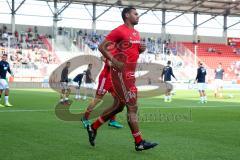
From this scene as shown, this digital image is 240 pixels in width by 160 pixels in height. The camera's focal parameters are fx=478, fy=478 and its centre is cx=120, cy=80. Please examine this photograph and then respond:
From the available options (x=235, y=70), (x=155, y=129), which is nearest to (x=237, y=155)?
(x=155, y=129)

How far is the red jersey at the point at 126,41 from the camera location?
24.8ft

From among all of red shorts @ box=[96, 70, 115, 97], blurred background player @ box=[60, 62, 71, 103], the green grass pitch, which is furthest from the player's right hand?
blurred background player @ box=[60, 62, 71, 103]

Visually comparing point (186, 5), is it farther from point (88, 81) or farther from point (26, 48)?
point (88, 81)

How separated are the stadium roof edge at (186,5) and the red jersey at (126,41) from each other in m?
43.2

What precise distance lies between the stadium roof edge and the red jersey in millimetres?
43152

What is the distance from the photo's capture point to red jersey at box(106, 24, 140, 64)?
7551 mm

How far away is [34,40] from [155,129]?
130 ft

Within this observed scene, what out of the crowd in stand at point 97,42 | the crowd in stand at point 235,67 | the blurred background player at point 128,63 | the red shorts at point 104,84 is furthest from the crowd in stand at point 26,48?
the blurred background player at point 128,63

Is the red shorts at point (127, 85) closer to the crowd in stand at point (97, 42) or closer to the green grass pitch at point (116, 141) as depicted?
the green grass pitch at point (116, 141)

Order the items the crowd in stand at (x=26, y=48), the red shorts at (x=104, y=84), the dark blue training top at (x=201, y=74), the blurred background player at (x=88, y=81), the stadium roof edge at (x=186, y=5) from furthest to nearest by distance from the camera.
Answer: the stadium roof edge at (x=186, y=5) < the crowd in stand at (x=26, y=48) < the dark blue training top at (x=201, y=74) < the blurred background player at (x=88, y=81) < the red shorts at (x=104, y=84)

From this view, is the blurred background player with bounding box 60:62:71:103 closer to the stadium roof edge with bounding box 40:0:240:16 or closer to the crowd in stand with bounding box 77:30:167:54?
the crowd in stand with bounding box 77:30:167:54

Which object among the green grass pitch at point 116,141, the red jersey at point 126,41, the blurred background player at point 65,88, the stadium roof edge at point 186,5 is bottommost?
the green grass pitch at point 116,141

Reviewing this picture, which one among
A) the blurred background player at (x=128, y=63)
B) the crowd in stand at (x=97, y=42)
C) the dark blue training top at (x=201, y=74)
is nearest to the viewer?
the blurred background player at (x=128, y=63)

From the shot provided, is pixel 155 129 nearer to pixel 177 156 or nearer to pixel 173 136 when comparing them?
pixel 173 136
